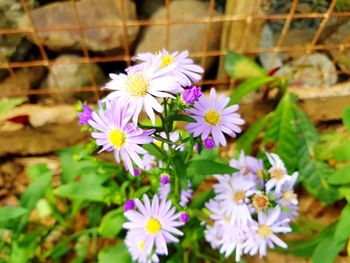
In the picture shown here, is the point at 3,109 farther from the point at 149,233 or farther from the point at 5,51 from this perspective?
the point at 149,233

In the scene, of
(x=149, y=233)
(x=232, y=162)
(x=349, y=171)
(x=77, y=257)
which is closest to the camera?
(x=149, y=233)

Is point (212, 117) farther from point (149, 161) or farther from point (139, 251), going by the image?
point (139, 251)

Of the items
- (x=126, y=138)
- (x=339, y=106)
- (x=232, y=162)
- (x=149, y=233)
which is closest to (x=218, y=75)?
(x=339, y=106)

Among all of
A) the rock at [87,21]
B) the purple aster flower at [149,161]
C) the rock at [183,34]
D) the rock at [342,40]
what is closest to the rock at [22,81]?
the rock at [87,21]

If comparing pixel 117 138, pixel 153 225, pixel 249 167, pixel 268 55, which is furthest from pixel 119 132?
pixel 268 55

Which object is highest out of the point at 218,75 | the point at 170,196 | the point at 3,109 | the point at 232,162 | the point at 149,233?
the point at 218,75

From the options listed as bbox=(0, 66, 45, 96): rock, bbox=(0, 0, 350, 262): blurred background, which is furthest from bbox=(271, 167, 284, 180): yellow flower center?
bbox=(0, 66, 45, 96): rock

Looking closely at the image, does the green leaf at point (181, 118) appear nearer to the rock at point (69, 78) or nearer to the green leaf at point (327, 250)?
the green leaf at point (327, 250)
